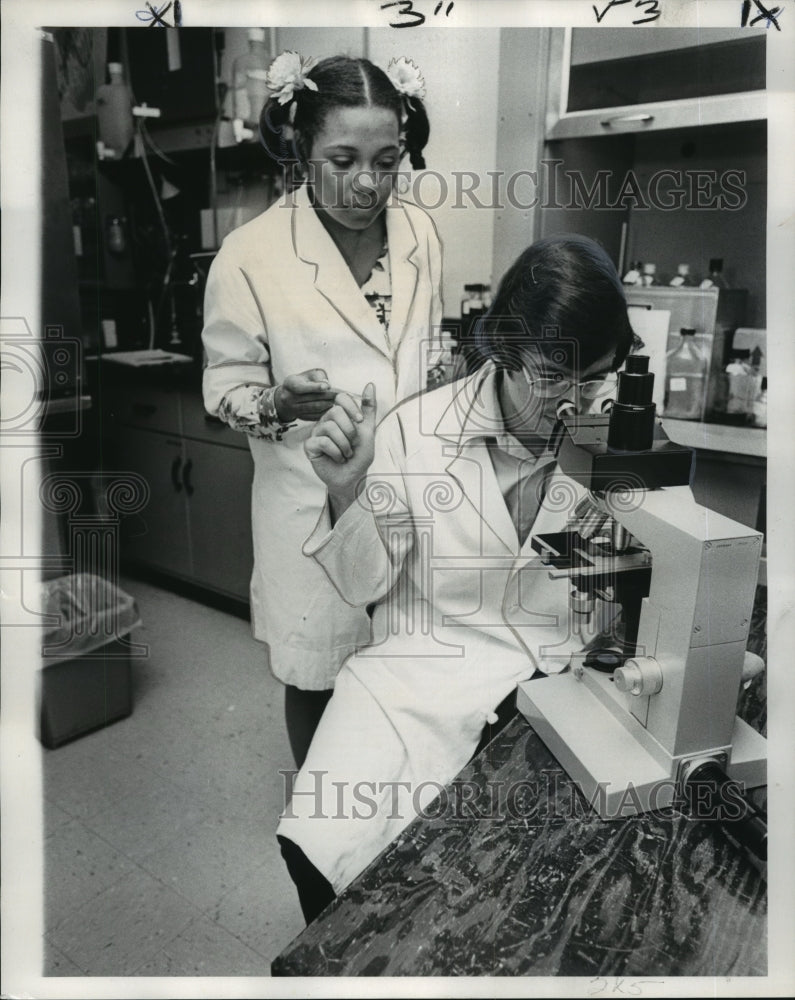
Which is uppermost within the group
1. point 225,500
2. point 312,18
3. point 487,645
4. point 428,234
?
point 312,18

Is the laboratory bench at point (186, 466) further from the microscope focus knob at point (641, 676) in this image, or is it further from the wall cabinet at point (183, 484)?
the microscope focus knob at point (641, 676)

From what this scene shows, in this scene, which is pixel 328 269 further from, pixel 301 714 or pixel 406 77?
pixel 301 714

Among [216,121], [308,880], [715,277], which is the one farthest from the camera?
[715,277]

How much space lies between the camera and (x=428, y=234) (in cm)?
92

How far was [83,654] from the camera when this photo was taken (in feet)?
3.71

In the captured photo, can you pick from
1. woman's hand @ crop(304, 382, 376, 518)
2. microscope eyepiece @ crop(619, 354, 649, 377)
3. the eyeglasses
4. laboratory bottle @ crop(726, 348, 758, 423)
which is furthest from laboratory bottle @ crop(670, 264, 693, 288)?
woman's hand @ crop(304, 382, 376, 518)

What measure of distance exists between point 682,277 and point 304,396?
0.75 metres

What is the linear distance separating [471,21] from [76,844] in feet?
4.59

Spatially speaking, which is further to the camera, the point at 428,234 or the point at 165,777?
the point at 165,777

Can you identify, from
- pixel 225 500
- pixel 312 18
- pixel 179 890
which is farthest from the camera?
pixel 179 890

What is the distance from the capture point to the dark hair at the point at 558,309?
2.93ft

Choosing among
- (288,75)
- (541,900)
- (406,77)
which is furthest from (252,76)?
(541,900)

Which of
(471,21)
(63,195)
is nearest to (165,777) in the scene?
(63,195)

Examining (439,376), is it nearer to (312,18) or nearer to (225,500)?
(225,500)
